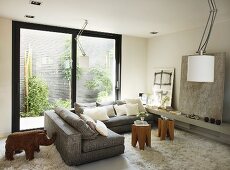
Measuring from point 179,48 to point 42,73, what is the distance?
3.72 meters

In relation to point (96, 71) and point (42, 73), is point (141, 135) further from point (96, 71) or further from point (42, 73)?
point (42, 73)

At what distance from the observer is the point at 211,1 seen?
10.1 ft

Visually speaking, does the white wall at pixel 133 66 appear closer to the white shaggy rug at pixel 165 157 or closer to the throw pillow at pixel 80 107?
the throw pillow at pixel 80 107

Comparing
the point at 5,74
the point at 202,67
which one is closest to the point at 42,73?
the point at 5,74

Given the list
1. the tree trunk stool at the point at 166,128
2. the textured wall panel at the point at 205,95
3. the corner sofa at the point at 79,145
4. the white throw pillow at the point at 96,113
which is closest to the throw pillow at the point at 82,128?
the corner sofa at the point at 79,145

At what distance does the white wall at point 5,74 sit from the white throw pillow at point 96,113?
179 centimetres

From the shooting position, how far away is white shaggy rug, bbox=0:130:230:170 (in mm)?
3246

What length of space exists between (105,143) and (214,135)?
2.77m

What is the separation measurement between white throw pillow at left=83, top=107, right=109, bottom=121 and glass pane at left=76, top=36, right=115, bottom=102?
943 mm

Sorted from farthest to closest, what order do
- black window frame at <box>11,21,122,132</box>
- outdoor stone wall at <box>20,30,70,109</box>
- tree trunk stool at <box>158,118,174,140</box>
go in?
outdoor stone wall at <box>20,30,70,109</box> < black window frame at <box>11,21,122,132</box> < tree trunk stool at <box>158,118,174,140</box>

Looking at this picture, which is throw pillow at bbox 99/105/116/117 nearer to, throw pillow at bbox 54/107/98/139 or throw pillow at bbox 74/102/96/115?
throw pillow at bbox 74/102/96/115

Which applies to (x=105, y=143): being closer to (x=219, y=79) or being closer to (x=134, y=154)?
(x=134, y=154)

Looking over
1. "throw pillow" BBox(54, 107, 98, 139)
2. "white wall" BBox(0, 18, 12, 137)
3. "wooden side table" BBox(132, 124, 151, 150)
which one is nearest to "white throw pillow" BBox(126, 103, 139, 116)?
"wooden side table" BBox(132, 124, 151, 150)

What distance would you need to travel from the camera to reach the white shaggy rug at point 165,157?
3246 mm
